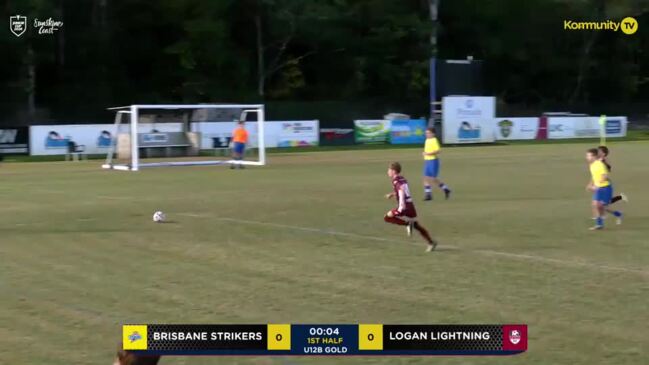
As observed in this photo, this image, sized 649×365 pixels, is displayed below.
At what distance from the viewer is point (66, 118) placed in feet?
172

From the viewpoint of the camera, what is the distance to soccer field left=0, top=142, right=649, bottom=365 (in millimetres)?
8805

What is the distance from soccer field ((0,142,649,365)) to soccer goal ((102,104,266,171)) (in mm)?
11271

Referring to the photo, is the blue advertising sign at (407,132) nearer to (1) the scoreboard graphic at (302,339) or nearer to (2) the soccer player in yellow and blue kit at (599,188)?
(2) the soccer player in yellow and blue kit at (599,188)

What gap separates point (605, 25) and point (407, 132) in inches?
1281

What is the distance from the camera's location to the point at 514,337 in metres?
5.16

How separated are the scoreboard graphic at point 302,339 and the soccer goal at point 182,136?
29.6 m

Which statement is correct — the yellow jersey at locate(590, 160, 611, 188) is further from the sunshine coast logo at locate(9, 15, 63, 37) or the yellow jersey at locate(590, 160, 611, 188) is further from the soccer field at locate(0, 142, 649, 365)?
the sunshine coast logo at locate(9, 15, 63, 37)

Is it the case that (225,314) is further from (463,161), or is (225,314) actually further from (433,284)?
(463,161)

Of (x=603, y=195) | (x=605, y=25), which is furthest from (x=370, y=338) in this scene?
(x=605, y=25)

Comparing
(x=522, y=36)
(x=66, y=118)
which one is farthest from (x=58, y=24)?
(x=522, y=36)

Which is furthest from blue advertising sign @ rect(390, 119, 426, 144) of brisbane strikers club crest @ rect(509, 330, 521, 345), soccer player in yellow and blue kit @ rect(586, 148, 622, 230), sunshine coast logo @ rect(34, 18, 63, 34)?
Answer: brisbane strikers club crest @ rect(509, 330, 521, 345)

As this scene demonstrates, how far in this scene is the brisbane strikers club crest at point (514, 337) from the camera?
16.7ft

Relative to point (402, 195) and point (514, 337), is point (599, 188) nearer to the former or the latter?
point (402, 195)

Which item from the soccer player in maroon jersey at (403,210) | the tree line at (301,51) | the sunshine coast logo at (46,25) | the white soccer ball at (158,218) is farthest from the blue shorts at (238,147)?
the sunshine coast logo at (46,25)
